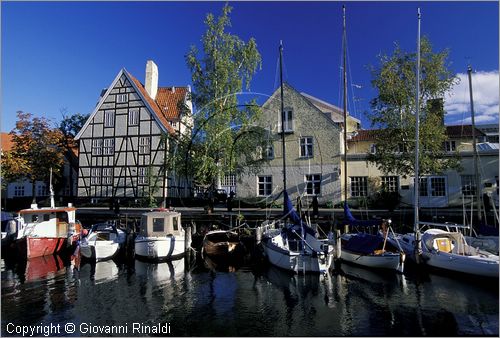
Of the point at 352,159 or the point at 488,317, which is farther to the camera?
the point at 352,159

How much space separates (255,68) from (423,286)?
72.0 feet

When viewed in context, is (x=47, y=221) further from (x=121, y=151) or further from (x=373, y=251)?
(x=373, y=251)

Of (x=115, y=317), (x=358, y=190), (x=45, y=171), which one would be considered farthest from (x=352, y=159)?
(x=45, y=171)

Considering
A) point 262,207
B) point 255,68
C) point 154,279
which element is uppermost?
point 255,68

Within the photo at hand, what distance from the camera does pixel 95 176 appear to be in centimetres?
3638

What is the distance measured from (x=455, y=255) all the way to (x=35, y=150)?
37.1 meters

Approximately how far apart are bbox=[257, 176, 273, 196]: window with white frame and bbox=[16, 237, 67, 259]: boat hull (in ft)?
56.0

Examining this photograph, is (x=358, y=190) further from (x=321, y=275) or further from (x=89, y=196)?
(x=89, y=196)

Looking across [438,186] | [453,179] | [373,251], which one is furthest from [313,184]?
[373,251]

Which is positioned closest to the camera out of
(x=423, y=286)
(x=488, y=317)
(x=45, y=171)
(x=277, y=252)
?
(x=488, y=317)

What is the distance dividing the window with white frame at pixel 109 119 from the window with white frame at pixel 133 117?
6.30 ft

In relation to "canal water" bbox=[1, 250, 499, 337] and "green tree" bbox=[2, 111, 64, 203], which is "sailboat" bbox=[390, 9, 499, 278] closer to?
"canal water" bbox=[1, 250, 499, 337]

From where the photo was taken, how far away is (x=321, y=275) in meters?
16.2

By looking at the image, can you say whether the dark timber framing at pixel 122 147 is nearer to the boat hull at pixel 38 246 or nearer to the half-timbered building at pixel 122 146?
the half-timbered building at pixel 122 146
